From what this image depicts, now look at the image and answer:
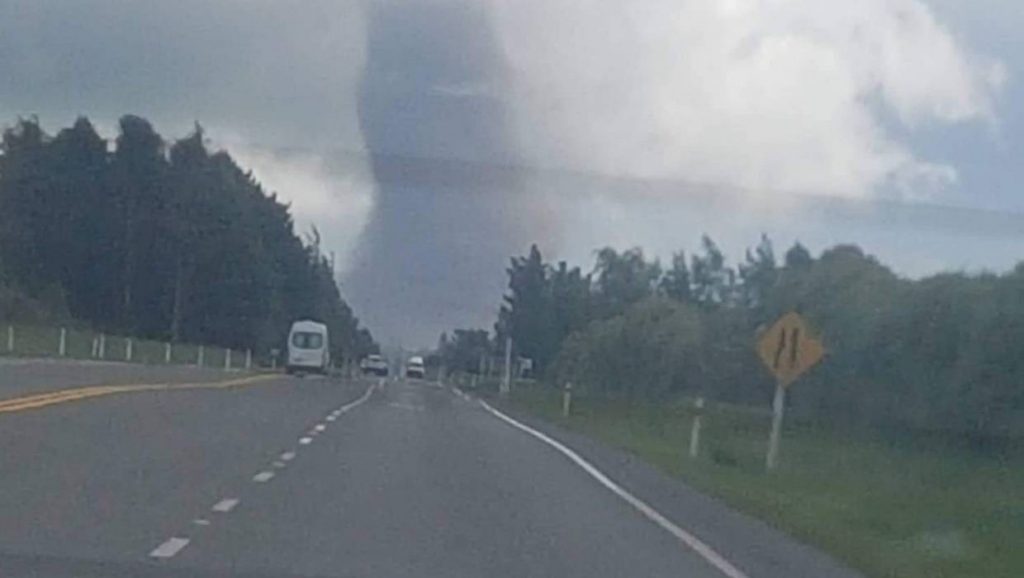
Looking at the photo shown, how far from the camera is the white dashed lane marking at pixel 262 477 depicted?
27.2 metres

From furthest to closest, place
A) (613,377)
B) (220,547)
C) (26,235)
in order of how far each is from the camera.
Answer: (26,235), (613,377), (220,547)

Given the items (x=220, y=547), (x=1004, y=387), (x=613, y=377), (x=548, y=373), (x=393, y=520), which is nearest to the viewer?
(x=220, y=547)

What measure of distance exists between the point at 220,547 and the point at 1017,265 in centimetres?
5159

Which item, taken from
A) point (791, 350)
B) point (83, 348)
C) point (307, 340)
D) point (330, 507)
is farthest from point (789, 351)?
point (307, 340)

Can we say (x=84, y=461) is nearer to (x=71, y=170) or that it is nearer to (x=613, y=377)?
(x=613, y=377)

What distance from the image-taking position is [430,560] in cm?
1888

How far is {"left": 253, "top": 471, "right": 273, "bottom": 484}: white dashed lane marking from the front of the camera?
27219 mm

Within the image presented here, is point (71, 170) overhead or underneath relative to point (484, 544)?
overhead

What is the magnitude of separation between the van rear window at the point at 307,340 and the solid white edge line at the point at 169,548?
107292 mm

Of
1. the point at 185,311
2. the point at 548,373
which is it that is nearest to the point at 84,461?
the point at 185,311

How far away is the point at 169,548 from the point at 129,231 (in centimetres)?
12868

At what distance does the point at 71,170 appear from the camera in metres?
146

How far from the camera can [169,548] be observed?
1836cm

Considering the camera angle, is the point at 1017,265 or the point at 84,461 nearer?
the point at 84,461
